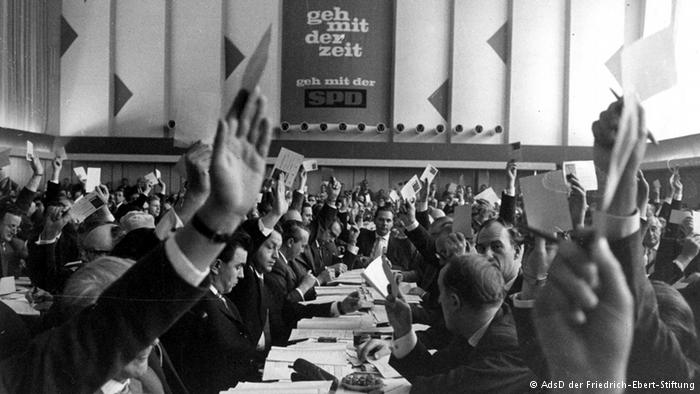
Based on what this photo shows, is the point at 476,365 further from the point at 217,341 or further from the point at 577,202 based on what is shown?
the point at 217,341

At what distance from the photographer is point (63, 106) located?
1.02 meters

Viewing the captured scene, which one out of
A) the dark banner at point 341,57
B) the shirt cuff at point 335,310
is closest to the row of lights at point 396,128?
the dark banner at point 341,57

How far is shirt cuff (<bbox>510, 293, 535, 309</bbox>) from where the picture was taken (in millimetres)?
995

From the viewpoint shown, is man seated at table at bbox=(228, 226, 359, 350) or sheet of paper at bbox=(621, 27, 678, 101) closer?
sheet of paper at bbox=(621, 27, 678, 101)

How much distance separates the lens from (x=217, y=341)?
5.51 ft

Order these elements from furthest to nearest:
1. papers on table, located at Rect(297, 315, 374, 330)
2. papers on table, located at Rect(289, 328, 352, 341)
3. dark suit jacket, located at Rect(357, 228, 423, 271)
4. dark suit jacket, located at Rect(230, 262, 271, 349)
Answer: dark suit jacket, located at Rect(357, 228, 423, 271)
papers on table, located at Rect(297, 315, 374, 330)
dark suit jacket, located at Rect(230, 262, 271, 349)
papers on table, located at Rect(289, 328, 352, 341)

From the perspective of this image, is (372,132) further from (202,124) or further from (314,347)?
(314,347)

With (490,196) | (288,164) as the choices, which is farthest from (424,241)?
(288,164)

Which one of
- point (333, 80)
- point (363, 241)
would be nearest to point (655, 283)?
point (333, 80)

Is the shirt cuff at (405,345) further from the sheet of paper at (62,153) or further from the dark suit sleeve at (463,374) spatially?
the sheet of paper at (62,153)

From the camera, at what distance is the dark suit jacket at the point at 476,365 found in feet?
3.72

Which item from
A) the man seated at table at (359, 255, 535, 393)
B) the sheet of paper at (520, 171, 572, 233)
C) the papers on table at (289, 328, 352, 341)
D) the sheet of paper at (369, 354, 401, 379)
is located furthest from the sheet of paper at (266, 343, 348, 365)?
the sheet of paper at (520, 171, 572, 233)

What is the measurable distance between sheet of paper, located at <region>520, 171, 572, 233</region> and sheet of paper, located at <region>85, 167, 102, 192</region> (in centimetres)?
86

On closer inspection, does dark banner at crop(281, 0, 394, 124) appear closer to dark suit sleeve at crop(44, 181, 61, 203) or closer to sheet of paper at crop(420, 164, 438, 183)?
sheet of paper at crop(420, 164, 438, 183)
